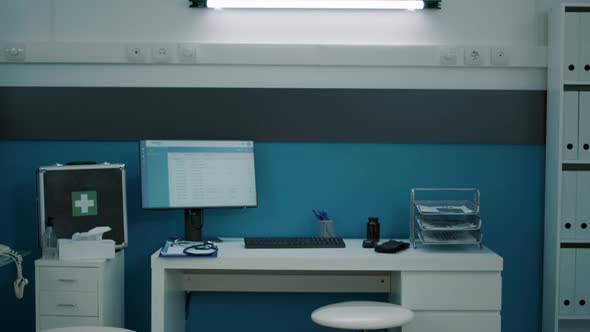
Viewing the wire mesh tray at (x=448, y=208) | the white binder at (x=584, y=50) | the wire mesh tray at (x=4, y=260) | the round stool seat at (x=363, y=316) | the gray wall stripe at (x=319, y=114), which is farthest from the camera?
the gray wall stripe at (x=319, y=114)

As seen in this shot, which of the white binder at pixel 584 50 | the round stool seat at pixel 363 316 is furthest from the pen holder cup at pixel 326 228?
the white binder at pixel 584 50

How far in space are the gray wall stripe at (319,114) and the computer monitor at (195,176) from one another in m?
0.17

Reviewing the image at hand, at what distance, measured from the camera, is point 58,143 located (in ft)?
10.6

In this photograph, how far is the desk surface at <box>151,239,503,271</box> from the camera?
268 centimetres

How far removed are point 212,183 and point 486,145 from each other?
4.57ft

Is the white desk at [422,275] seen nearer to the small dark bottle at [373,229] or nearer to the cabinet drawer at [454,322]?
the cabinet drawer at [454,322]

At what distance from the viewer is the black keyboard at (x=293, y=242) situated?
287 cm

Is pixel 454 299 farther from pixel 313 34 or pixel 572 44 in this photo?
pixel 313 34

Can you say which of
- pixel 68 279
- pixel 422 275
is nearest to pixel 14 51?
pixel 68 279

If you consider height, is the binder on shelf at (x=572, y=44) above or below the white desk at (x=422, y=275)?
above

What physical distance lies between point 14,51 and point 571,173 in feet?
9.18

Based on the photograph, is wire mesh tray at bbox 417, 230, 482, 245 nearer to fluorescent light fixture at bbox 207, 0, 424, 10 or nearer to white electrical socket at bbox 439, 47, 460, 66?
white electrical socket at bbox 439, 47, 460, 66

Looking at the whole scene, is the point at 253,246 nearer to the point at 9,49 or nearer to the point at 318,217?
the point at 318,217

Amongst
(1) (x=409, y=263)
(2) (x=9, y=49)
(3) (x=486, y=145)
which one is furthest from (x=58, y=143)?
(3) (x=486, y=145)
